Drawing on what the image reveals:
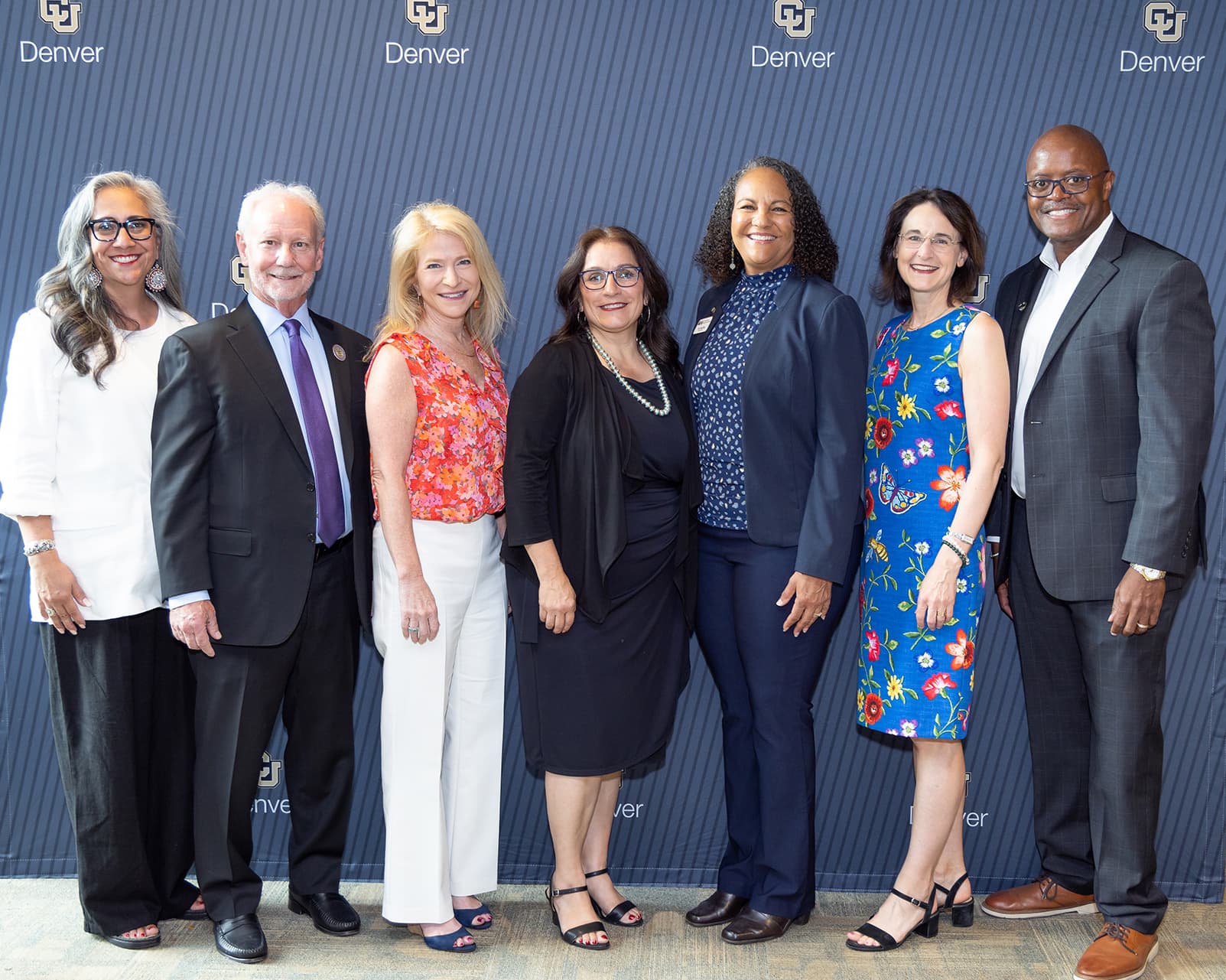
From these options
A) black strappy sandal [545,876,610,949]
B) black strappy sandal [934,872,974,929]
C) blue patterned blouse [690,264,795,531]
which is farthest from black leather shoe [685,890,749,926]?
blue patterned blouse [690,264,795,531]

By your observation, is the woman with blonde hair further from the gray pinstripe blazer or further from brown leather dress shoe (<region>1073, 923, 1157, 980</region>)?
brown leather dress shoe (<region>1073, 923, 1157, 980</region>)

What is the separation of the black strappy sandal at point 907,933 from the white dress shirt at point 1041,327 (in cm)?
105

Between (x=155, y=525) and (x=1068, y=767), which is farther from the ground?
(x=155, y=525)

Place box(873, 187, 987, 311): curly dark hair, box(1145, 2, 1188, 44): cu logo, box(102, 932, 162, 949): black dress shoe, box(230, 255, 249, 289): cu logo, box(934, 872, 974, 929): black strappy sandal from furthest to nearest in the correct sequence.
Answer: box(230, 255, 249, 289): cu logo < box(1145, 2, 1188, 44): cu logo < box(934, 872, 974, 929): black strappy sandal < box(102, 932, 162, 949): black dress shoe < box(873, 187, 987, 311): curly dark hair

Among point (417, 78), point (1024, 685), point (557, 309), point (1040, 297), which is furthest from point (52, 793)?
point (1040, 297)

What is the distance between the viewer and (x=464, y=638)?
283 centimetres

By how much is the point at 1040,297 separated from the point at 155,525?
7.32ft

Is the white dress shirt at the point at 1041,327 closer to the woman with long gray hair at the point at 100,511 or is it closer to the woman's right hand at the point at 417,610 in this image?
the woman's right hand at the point at 417,610

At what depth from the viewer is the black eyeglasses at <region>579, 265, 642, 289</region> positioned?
2.72 meters

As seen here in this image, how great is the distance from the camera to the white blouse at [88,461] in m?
2.70

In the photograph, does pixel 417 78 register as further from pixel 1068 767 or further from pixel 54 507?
pixel 1068 767

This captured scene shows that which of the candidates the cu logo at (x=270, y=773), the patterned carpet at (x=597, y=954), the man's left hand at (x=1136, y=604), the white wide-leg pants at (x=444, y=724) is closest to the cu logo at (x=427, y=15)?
the white wide-leg pants at (x=444, y=724)

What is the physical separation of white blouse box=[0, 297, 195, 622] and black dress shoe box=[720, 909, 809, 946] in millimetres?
1657

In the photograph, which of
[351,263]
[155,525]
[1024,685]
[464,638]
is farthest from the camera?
[351,263]
